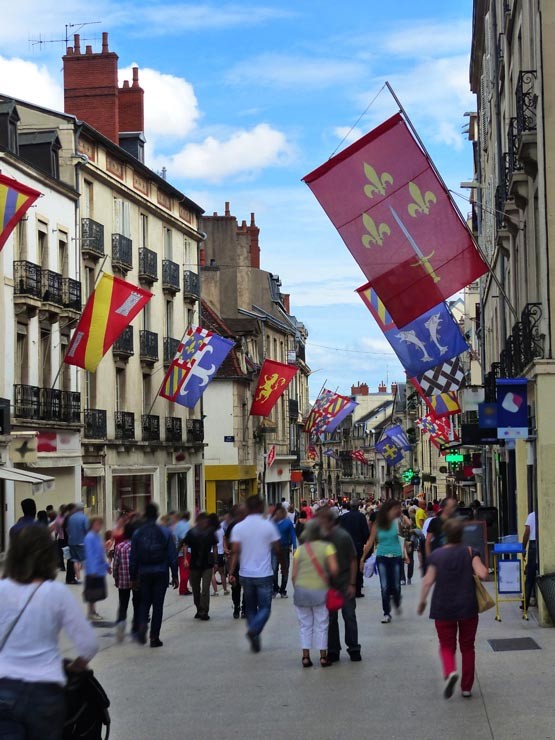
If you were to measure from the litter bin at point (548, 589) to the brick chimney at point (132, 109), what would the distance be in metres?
33.4

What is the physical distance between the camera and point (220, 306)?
63.7 m

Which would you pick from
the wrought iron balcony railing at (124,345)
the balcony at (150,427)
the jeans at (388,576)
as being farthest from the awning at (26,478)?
the balcony at (150,427)

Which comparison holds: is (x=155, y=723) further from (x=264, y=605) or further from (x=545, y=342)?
(x=545, y=342)

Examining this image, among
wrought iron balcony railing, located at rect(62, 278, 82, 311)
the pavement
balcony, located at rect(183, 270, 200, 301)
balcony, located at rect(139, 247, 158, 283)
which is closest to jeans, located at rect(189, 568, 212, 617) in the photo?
the pavement

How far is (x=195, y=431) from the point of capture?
49281 mm

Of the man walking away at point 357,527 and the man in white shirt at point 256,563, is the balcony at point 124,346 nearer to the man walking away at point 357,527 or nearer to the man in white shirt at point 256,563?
the man walking away at point 357,527

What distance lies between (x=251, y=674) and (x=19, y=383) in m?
21.5

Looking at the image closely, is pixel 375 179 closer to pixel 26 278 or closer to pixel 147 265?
pixel 26 278

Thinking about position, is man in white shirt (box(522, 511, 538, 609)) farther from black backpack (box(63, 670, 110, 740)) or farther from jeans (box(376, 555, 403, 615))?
black backpack (box(63, 670, 110, 740))

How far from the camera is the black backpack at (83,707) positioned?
659 centimetres

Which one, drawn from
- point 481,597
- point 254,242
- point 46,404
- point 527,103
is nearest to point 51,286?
point 46,404

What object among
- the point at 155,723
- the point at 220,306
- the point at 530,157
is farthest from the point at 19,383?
the point at 220,306

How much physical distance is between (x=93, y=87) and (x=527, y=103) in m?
27.6

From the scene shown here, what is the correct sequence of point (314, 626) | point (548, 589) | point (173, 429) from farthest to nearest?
1. point (173, 429)
2. point (548, 589)
3. point (314, 626)
